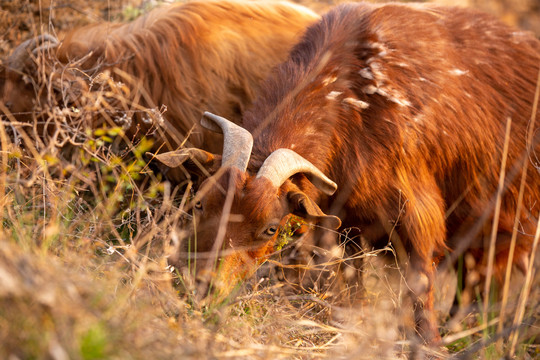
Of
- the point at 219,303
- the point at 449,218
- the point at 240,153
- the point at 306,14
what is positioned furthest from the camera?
the point at 306,14

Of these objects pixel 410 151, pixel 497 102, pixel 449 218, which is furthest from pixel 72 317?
pixel 497 102

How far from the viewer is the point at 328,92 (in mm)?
4395

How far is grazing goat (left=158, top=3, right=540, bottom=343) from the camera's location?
3844 millimetres

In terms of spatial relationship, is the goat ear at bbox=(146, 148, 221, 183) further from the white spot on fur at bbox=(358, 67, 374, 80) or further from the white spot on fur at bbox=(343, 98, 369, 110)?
the white spot on fur at bbox=(358, 67, 374, 80)

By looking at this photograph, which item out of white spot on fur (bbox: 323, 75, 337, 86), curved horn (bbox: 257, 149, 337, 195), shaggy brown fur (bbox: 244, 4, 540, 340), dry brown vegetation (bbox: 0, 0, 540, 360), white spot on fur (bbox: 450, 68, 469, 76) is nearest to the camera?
dry brown vegetation (bbox: 0, 0, 540, 360)

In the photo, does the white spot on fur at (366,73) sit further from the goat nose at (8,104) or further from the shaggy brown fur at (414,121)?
the goat nose at (8,104)

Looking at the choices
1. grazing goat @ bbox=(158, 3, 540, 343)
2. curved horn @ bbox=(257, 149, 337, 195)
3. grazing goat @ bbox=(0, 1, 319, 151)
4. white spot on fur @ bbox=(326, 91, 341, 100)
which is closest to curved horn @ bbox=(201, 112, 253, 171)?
grazing goat @ bbox=(158, 3, 540, 343)

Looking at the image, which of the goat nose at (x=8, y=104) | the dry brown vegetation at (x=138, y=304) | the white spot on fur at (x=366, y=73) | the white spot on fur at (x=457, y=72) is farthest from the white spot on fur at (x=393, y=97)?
the goat nose at (x=8, y=104)

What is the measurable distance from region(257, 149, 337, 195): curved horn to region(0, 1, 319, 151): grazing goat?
1.58 meters

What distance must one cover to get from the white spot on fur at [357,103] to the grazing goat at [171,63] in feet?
4.54

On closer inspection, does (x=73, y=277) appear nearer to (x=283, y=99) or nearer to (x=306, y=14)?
(x=283, y=99)

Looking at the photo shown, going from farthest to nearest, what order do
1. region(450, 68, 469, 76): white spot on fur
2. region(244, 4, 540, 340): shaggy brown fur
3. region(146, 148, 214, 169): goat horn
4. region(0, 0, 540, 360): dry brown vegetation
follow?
region(450, 68, 469, 76): white spot on fur
region(244, 4, 540, 340): shaggy brown fur
region(146, 148, 214, 169): goat horn
region(0, 0, 540, 360): dry brown vegetation

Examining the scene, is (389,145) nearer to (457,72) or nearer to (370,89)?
(370,89)

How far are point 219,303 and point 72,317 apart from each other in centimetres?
150
